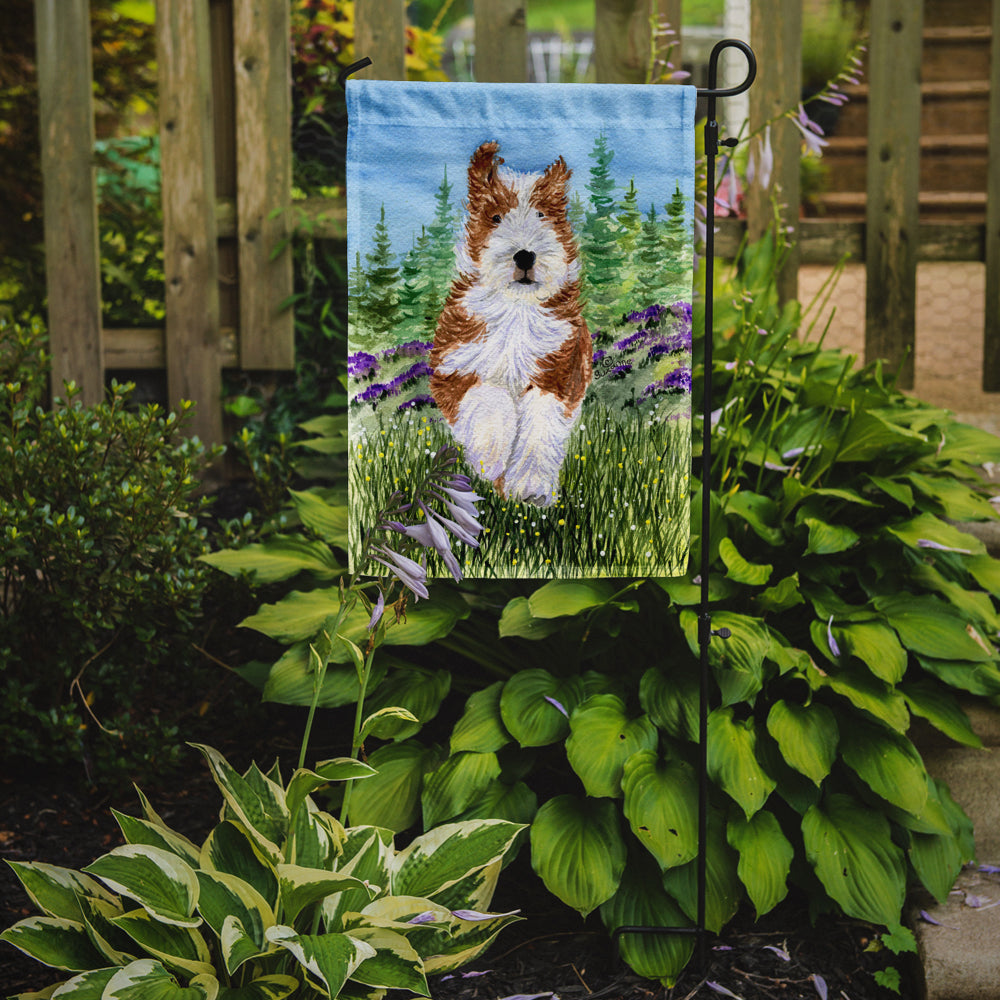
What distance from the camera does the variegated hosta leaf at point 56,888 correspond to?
156 cm

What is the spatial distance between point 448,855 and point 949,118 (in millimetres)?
5897

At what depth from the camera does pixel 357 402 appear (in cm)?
182

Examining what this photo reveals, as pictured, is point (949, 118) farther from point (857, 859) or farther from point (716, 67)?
point (857, 859)

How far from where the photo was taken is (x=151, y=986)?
140 centimetres

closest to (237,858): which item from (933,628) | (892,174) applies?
(933,628)

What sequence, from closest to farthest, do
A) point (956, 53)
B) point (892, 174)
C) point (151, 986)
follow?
point (151, 986) → point (892, 174) → point (956, 53)

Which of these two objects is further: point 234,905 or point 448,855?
point 448,855

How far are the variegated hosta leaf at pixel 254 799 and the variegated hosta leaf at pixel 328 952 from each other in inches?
7.9

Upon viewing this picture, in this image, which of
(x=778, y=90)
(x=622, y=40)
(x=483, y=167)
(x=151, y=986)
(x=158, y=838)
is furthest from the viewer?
(x=778, y=90)

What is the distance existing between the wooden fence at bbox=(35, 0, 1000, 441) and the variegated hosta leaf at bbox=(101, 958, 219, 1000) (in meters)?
2.12

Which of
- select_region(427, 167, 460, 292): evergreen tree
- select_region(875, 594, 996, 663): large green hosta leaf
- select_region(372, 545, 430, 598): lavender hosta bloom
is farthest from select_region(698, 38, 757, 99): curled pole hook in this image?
select_region(875, 594, 996, 663): large green hosta leaf

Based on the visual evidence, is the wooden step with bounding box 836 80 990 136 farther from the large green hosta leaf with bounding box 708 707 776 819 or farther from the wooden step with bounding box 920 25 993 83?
the large green hosta leaf with bounding box 708 707 776 819

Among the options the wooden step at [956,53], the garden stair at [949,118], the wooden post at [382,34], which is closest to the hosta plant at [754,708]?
the wooden post at [382,34]

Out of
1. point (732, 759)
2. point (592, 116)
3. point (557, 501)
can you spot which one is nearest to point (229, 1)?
point (592, 116)
